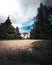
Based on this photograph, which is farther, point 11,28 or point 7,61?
point 11,28

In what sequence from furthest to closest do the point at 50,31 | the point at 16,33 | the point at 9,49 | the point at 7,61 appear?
the point at 50,31
the point at 16,33
the point at 9,49
the point at 7,61

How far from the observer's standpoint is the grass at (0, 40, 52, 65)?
11.3 feet

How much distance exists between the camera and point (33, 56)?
374 centimetres

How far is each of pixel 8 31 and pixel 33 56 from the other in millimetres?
1003

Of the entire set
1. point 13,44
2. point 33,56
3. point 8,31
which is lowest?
point 33,56

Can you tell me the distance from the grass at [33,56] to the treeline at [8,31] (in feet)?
1.62

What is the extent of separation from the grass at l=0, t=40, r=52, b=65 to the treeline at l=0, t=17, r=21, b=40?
1.62ft

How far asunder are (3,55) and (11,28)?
78cm

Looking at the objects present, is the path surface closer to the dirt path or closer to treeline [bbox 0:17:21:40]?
the dirt path

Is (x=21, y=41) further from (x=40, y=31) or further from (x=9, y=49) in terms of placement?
(x=40, y=31)

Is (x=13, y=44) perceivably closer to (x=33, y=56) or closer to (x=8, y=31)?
(x=8, y=31)

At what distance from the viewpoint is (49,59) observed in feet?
11.8

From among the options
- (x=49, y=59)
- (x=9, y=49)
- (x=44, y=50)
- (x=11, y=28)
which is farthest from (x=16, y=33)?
(x=49, y=59)

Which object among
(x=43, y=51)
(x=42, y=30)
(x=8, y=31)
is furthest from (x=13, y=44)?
(x=42, y=30)
